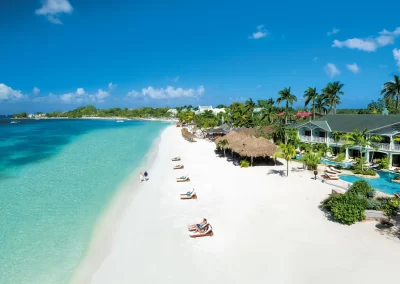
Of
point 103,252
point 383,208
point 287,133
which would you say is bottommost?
point 103,252

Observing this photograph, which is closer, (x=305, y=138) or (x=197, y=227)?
(x=197, y=227)

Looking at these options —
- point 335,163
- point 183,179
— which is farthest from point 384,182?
point 183,179

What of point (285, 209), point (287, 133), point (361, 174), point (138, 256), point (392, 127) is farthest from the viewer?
point (287, 133)

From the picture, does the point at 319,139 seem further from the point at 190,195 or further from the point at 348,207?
the point at 190,195

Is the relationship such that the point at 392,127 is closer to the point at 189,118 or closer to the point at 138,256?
the point at 138,256

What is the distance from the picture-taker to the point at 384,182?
1931 centimetres

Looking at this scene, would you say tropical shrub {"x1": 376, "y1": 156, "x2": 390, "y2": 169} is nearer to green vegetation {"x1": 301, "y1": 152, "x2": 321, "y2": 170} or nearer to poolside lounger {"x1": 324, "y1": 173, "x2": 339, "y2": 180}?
green vegetation {"x1": 301, "y1": 152, "x2": 321, "y2": 170}

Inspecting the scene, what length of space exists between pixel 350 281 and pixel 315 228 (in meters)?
3.32

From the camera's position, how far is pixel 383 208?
12359 mm

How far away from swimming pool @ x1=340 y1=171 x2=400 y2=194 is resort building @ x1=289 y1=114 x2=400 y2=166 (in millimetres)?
2620

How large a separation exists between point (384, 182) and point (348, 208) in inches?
406

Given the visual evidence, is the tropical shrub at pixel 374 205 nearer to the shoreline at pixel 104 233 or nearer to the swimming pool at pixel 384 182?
the swimming pool at pixel 384 182

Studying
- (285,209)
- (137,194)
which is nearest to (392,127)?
(285,209)

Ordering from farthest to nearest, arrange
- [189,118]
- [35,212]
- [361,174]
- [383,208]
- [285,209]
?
[189,118], [361,174], [35,212], [285,209], [383,208]
